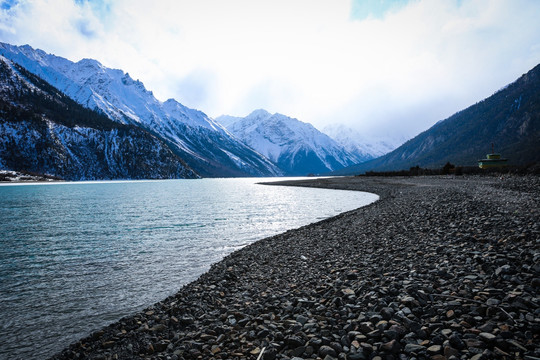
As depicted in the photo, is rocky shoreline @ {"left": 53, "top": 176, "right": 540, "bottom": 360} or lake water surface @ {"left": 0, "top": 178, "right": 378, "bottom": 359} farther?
lake water surface @ {"left": 0, "top": 178, "right": 378, "bottom": 359}

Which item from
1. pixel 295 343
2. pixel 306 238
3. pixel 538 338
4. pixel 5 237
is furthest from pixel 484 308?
pixel 5 237

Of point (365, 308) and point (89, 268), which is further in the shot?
point (89, 268)

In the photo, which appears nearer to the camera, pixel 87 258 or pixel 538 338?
pixel 538 338

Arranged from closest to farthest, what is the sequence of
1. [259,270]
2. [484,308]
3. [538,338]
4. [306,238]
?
[538,338]
[484,308]
[259,270]
[306,238]

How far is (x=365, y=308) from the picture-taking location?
26.6 ft

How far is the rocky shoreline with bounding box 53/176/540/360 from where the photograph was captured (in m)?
6.01

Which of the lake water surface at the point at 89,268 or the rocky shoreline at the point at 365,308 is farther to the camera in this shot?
the lake water surface at the point at 89,268

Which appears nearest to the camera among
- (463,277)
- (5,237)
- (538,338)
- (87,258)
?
(538,338)

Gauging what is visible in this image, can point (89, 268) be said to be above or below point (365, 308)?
above

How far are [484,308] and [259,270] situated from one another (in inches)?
397

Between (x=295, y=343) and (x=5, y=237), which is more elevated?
(x=5, y=237)

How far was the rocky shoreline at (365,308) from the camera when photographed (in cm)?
601

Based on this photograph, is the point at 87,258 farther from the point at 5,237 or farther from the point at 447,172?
the point at 447,172

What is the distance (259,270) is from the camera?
14867mm
